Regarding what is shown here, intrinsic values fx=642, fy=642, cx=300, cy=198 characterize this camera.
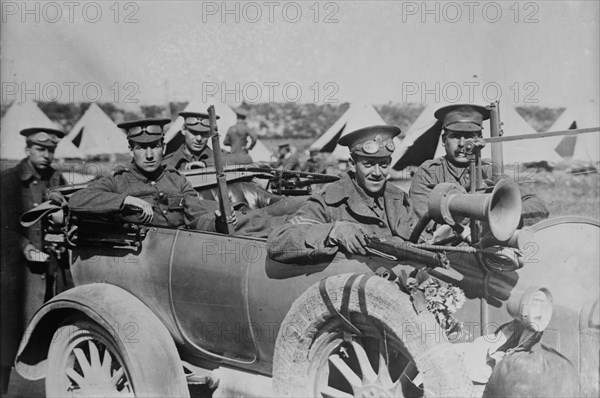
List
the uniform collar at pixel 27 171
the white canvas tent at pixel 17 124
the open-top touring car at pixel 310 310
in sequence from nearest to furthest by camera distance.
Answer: the open-top touring car at pixel 310 310 → the white canvas tent at pixel 17 124 → the uniform collar at pixel 27 171

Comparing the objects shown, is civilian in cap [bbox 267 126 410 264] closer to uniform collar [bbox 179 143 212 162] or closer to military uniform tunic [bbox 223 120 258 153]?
uniform collar [bbox 179 143 212 162]

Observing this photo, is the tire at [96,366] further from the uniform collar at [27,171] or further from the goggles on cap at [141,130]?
the uniform collar at [27,171]

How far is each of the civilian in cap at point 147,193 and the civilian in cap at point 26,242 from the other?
110cm

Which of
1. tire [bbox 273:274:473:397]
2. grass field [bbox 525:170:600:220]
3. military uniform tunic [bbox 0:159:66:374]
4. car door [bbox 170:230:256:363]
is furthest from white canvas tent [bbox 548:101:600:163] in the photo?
military uniform tunic [bbox 0:159:66:374]

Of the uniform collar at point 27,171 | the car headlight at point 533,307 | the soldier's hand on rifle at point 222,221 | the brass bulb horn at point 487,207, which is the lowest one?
the car headlight at point 533,307

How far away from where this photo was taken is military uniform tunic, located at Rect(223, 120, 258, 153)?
729 cm

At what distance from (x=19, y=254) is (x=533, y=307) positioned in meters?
3.66

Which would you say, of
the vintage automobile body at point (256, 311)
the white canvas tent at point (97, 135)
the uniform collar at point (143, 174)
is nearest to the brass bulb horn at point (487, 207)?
the vintage automobile body at point (256, 311)

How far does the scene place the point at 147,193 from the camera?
384 centimetres

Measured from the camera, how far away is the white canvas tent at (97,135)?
456 cm

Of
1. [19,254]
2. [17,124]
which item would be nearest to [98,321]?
[19,254]

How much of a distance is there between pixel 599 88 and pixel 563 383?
1.97m

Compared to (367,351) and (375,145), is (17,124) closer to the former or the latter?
(375,145)

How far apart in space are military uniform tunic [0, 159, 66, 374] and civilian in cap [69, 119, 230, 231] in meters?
1.11
